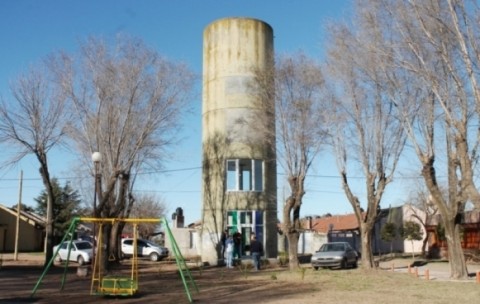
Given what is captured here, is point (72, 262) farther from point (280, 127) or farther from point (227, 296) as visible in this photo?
point (227, 296)

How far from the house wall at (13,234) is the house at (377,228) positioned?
30152mm

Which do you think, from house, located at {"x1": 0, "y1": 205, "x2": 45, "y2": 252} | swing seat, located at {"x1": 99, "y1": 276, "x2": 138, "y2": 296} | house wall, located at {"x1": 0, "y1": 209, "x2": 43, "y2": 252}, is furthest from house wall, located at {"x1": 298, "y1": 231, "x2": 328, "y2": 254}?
swing seat, located at {"x1": 99, "y1": 276, "x2": 138, "y2": 296}

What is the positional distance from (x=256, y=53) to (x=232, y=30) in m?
2.20

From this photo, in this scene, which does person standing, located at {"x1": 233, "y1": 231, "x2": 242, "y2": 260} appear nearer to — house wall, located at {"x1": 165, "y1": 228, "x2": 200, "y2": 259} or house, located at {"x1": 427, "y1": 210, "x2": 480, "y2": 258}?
house, located at {"x1": 427, "y1": 210, "x2": 480, "y2": 258}

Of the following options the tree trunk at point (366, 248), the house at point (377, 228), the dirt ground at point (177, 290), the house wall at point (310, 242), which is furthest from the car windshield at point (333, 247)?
the house at point (377, 228)

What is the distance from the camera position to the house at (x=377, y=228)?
5410cm

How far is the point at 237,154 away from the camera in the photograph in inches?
1326

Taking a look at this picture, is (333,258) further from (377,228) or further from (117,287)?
(377,228)

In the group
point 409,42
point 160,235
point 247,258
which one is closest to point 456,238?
point 409,42

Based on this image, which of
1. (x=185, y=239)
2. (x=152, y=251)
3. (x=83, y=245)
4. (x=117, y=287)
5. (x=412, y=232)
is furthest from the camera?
(x=185, y=239)

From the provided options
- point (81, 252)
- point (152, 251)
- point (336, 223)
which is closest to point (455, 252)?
point (81, 252)

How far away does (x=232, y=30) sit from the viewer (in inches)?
1387

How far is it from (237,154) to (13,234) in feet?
122

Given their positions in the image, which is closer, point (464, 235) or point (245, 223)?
point (245, 223)
